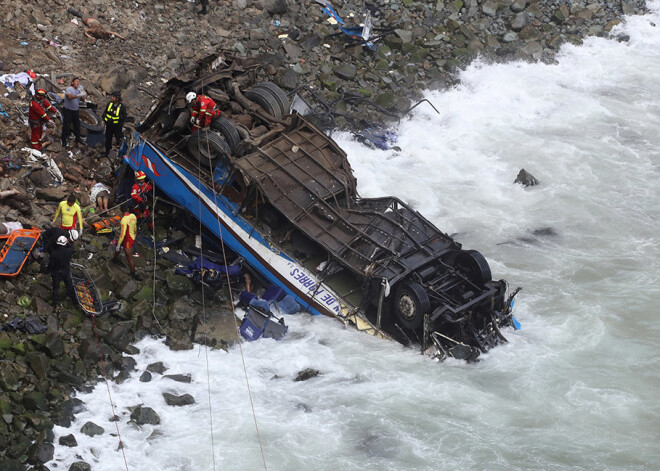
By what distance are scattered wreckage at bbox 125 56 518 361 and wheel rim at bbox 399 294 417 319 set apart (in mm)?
17

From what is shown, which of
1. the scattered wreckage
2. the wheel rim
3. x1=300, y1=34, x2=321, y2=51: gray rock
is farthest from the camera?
x1=300, y1=34, x2=321, y2=51: gray rock

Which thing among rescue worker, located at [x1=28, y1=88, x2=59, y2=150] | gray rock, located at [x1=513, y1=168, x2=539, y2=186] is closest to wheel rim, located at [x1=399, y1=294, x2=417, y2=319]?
gray rock, located at [x1=513, y1=168, x2=539, y2=186]

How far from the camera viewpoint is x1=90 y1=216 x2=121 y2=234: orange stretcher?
13031mm

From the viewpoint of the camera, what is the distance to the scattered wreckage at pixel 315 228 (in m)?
12.1

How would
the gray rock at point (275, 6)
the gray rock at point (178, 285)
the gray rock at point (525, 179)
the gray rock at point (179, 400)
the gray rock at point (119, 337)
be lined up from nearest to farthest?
the gray rock at point (179, 400)
the gray rock at point (119, 337)
the gray rock at point (178, 285)
the gray rock at point (525, 179)
the gray rock at point (275, 6)

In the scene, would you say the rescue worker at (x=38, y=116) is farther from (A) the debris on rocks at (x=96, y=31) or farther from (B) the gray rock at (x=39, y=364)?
(B) the gray rock at (x=39, y=364)

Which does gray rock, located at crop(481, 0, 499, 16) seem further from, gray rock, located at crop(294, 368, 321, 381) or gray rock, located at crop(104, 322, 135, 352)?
gray rock, located at crop(104, 322, 135, 352)

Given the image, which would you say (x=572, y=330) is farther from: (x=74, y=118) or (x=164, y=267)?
(x=74, y=118)

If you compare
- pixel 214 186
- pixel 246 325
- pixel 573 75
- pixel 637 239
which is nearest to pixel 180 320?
pixel 246 325

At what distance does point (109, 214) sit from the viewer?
13.6 metres

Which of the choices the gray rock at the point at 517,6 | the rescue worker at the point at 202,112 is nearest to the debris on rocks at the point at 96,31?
the rescue worker at the point at 202,112

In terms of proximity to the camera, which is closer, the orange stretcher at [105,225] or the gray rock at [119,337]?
the gray rock at [119,337]

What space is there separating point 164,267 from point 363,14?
33.4 feet

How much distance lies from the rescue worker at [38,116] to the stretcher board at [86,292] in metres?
2.90
